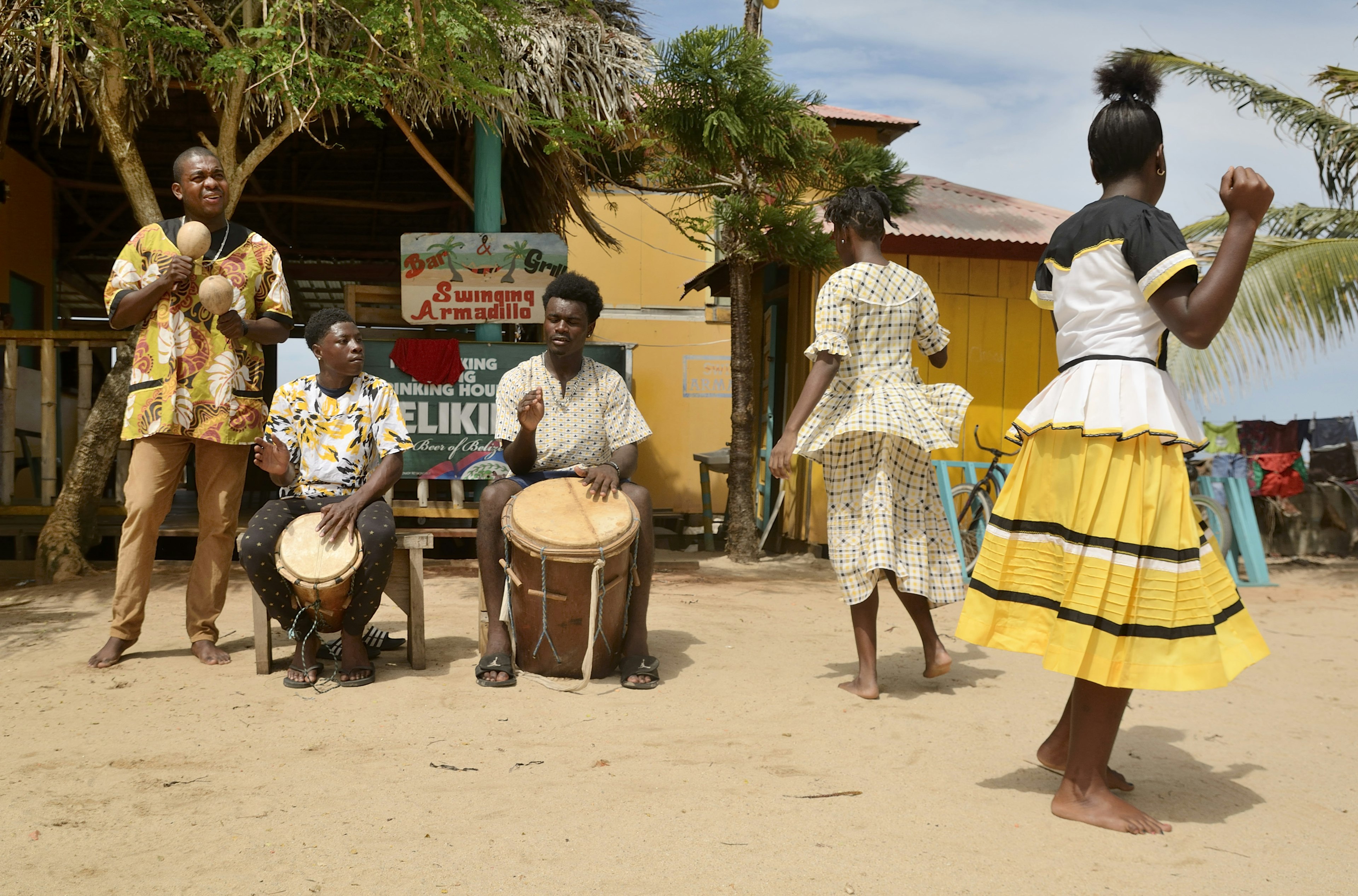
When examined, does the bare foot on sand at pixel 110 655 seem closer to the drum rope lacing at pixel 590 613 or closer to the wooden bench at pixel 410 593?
the wooden bench at pixel 410 593

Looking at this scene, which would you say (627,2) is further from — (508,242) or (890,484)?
(890,484)

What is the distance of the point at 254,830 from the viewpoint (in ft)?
7.89

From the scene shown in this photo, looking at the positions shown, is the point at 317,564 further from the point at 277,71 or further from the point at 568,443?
the point at 277,71

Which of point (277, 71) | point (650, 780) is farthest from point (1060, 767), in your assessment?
point (277, 71)

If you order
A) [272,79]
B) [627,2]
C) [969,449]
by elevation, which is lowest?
[969,449]

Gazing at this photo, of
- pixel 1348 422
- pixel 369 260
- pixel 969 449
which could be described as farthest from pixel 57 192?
pixel 1348 422

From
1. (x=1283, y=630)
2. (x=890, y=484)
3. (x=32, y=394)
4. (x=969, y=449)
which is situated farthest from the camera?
(x=969, y=449)

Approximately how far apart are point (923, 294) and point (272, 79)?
4.45 metres

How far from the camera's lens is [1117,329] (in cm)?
245

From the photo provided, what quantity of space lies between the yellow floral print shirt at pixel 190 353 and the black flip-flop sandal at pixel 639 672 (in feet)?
5.83

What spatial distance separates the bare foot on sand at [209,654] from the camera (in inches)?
162

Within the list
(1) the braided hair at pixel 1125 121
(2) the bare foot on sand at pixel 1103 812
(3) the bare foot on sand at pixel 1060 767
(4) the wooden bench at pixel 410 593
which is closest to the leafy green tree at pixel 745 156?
(4) the wooden bench at pixel 410 593

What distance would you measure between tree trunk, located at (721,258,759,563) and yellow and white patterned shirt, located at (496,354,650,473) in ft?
14.9

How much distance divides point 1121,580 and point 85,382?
7018 millimetres
